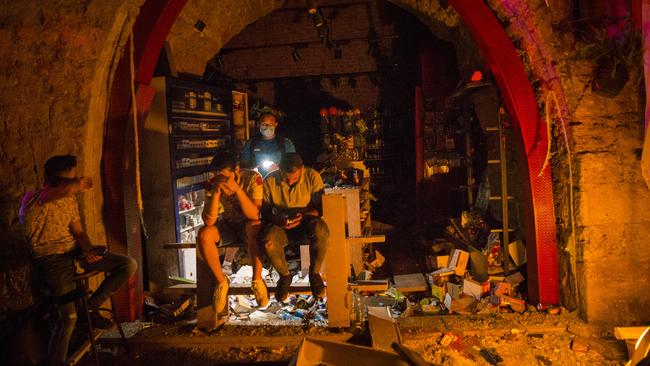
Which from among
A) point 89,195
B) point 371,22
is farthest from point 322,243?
point 371,22

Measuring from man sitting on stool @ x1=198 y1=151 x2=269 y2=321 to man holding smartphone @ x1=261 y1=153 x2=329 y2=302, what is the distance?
18 centimetres

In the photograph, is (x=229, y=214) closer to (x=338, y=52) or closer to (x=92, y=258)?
(x=92, y=258)

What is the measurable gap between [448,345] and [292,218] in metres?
2.09

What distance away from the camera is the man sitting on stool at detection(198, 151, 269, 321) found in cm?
422

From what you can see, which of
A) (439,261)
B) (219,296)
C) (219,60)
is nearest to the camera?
(219,296)

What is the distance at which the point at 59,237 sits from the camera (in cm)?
367

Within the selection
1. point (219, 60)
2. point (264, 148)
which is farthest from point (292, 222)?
point (219, 60)

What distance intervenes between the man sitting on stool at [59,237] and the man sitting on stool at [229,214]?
3.40 feet

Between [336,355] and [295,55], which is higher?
[295,55]

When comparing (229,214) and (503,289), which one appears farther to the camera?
(503,289)

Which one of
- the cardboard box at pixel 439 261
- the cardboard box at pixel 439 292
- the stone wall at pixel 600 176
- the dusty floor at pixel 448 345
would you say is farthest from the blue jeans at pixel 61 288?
the stone wall at pixel 600 176

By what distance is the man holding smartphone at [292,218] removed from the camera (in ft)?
13.9

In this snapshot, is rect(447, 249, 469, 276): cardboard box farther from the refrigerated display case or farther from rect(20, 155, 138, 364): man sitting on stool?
rect(20, 155, 138, 364): man sitting on stool

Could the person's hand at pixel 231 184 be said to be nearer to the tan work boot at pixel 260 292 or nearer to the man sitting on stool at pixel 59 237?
the tan work boot at pixel 260 292
